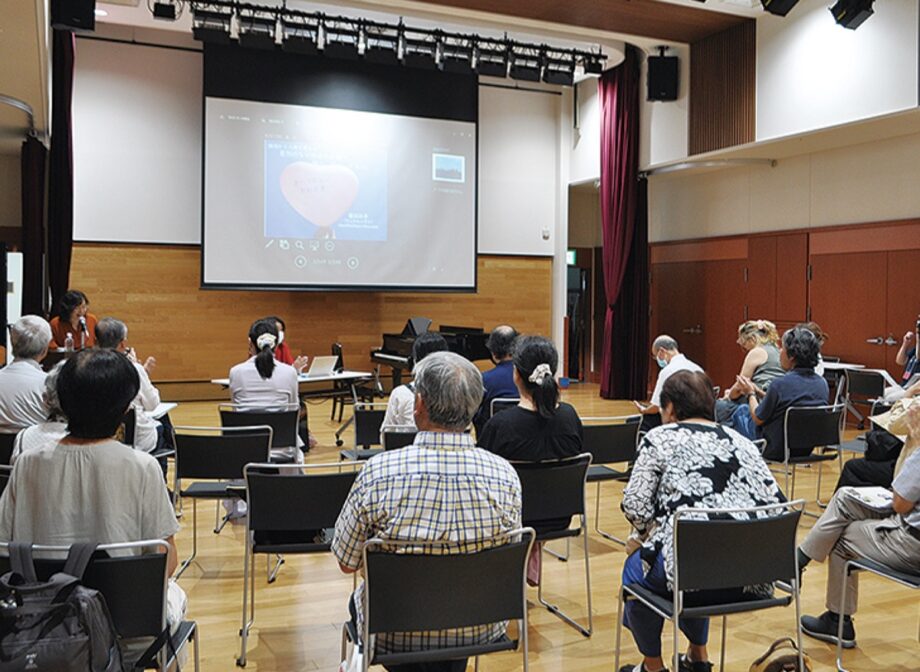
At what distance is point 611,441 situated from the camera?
4.45 m

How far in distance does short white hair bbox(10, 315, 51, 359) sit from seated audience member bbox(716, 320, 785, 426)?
14.4 feet

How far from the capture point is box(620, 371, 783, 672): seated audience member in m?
2.62

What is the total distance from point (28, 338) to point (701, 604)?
349cm

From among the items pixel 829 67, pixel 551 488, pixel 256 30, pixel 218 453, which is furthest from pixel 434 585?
pixel 256 30

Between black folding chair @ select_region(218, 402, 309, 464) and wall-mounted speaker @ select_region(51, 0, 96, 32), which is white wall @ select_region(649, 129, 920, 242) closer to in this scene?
black folding chair @ select_region(218, 402, 309, 464)

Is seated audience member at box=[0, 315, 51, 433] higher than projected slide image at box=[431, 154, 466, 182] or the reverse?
the reverse

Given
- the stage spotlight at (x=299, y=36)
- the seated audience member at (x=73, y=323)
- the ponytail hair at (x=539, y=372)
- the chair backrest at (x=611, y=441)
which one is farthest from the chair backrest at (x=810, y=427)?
the stage spotlight at (x=299, y=36)

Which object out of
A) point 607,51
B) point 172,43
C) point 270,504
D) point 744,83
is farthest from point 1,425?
point 607,51

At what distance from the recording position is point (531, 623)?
361cm

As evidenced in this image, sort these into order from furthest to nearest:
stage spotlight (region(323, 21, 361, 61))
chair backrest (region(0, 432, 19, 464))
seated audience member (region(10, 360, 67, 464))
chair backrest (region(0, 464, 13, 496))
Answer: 1. stage spotlight (region(323, 21, 361, 61))
2. chair backrest (region(0, 432, 19, 464))
3. chair backrest (region(0, 464, 13, 496))
4. seated audience member (region(10, 360, 67, 464))

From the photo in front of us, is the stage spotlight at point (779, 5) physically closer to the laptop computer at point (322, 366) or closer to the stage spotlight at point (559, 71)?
the stage spotlight at point (559, 71)

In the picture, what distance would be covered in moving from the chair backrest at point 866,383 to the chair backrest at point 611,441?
3.40m

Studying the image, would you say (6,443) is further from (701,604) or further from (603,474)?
(701,604)

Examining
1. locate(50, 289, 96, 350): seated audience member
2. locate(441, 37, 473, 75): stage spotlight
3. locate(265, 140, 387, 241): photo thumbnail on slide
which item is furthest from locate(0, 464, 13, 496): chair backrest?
locate(441, 37, 473, 75): stage spotlight
